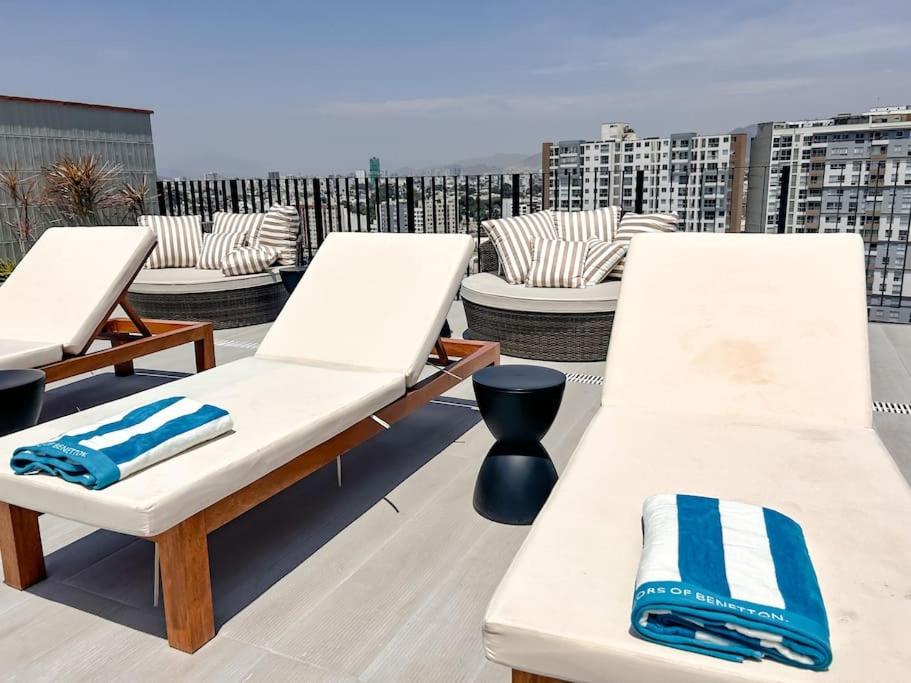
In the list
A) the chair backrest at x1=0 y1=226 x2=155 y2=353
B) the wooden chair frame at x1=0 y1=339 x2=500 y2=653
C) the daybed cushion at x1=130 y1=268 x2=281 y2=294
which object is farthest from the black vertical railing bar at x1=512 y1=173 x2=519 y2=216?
the wooden chair frame at x1=0 y1=339 x2=500 y2=653

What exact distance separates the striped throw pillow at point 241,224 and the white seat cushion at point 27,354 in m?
3.01

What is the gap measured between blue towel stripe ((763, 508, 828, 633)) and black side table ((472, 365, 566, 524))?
3.37 feet

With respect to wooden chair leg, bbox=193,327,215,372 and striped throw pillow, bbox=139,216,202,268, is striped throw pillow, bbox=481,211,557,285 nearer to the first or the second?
wooden chair leg, bbox=193,327,215,372

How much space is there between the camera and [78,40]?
52.9ft

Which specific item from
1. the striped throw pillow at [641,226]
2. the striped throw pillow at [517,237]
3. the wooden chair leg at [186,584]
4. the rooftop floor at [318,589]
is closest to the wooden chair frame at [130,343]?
the rooftop floor at [318,589]

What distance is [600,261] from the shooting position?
15.7 feet

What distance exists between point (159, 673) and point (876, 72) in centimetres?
1760

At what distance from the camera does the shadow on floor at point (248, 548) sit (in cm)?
200

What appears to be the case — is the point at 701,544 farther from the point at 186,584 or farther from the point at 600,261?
the point at 600,261

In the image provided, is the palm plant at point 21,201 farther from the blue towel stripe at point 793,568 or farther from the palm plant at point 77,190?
the blue towel stripe at point 793,568

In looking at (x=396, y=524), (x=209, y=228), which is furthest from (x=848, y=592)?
(x=209, y=228)

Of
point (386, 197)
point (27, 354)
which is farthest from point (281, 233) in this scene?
point (27, 354)

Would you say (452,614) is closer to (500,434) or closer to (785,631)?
(500,434)

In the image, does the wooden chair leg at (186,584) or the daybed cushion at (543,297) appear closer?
the wooden chair leg at (186,584)
